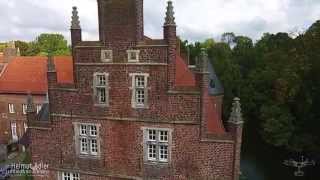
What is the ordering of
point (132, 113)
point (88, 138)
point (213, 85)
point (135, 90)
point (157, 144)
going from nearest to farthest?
point (135, 90), point (157, 144), point (132, 113), point (88, 138), point (213, 85)

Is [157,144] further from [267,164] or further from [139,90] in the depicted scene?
[267,164]

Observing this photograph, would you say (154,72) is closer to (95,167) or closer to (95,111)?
(95,111)

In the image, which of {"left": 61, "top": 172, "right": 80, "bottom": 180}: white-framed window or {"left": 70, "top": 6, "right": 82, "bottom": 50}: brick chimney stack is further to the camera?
{"left": 61, "top": 172, "right": 80, "bottom": 180}: white-framed window

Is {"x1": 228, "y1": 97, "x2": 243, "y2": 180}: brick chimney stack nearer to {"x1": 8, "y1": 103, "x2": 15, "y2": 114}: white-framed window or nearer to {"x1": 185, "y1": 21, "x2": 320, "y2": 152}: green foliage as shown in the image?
{"x1": 185, "y1": 21, "x2": 320, "y2": 152}: green foliage

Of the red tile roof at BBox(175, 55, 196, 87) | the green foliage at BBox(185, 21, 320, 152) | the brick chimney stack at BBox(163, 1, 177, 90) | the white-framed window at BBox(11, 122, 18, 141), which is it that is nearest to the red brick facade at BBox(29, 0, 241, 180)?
the brick chimney stack at BBox(163, 1, 177, 90)

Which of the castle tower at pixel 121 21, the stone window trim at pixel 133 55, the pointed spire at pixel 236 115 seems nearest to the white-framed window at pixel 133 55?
the stone window trim at pixel 133 55

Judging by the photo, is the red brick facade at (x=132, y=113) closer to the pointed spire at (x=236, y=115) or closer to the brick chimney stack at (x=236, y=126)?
the brick chimney stack at (x=236, y=126)

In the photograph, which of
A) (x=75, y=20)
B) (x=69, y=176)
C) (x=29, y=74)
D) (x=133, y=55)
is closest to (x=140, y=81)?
(x=133, y=55)

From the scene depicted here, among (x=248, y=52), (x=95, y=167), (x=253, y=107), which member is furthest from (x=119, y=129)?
(x=248, y=52)

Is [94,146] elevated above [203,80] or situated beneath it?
situated beneath
